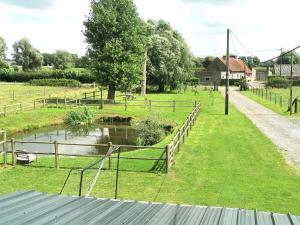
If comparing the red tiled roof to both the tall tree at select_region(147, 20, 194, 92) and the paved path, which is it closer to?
the tall tree at select_region(147, 20, 194, 92)

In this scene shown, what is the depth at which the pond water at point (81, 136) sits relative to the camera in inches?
1057

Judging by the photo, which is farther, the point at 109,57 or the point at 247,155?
the point at 109,57

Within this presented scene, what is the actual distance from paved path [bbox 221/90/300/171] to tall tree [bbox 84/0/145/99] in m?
14.7

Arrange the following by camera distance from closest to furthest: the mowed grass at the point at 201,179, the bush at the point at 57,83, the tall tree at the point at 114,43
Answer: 1. the mowed grass at the point at 201,179
2. the tall tree at the point at 114,43
3. the bush at the point at 57,83

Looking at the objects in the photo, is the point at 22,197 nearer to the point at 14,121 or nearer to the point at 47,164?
the point at 47,164

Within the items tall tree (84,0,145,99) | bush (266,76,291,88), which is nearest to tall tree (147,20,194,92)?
tall tree (84,0,145,99)

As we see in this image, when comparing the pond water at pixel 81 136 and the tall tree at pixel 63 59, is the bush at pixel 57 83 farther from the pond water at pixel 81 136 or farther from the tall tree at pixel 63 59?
the tall tree at pixel 63 59

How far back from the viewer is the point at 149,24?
71625mm

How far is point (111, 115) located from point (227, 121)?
1206cm

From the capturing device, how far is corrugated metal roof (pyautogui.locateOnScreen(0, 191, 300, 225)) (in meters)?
7.47

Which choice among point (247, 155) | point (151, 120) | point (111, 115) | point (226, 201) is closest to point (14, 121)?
point (111, 115)

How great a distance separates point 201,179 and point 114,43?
34670mm

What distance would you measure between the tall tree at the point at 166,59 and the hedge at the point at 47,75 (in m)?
19.9

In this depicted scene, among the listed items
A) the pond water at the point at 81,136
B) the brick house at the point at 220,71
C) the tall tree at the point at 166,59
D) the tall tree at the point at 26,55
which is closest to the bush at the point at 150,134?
the pond water at the point at 81,136
